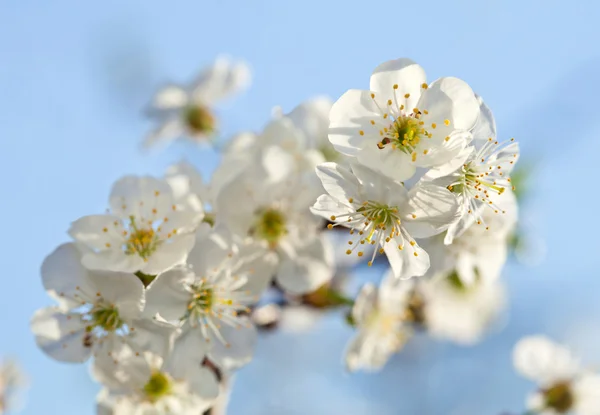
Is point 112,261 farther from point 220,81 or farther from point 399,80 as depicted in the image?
point 220,81

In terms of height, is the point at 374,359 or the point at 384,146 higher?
the point at 384,146

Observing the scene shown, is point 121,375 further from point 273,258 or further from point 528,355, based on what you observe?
point 528,355

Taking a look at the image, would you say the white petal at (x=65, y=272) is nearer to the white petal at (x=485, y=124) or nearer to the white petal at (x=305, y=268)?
the white petal at (x=305, y=268)

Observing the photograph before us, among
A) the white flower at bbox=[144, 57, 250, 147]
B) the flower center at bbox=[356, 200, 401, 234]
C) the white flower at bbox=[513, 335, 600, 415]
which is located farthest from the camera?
the white flower at bbox=[144, 57, 250, 147]

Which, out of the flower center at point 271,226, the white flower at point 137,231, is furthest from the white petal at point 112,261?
the flower center at point 271,226

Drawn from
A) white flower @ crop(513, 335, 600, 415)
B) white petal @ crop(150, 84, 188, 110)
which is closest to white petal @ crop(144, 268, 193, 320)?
white flower @ crop(513, 335, 600, 415)

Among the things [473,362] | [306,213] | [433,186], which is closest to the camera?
[433,186]

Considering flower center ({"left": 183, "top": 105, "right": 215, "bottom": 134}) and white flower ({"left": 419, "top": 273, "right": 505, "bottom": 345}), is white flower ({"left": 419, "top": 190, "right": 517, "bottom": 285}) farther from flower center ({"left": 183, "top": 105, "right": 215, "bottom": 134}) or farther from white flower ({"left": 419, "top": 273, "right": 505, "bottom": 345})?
flower center ({"left": 183, "top": 105, "right": 215, "bottom": 134})

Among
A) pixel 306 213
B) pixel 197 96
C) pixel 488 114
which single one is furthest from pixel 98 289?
pixel 197 96
